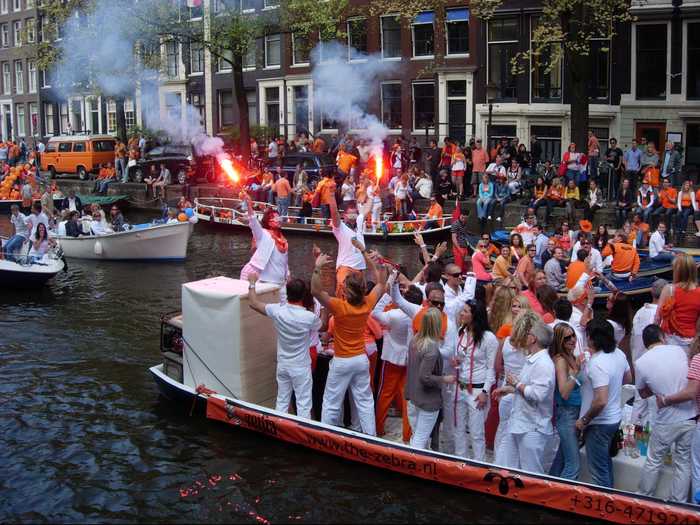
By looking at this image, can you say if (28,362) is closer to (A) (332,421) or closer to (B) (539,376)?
(A) (332,421)

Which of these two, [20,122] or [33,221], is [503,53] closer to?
[33,221]

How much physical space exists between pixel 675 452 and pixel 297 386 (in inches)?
154

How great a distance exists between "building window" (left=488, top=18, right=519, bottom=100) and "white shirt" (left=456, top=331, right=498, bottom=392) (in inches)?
984

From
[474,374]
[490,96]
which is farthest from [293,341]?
[490,96]

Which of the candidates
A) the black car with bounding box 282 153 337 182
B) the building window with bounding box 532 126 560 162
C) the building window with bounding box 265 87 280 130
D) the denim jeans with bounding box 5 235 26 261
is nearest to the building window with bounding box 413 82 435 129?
the building window with bounding box 532 126 560 162

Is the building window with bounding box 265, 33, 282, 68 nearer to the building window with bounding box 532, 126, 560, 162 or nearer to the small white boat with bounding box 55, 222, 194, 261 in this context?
the building window with bounding box 532, 126, 560, 162

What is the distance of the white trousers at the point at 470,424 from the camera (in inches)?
349

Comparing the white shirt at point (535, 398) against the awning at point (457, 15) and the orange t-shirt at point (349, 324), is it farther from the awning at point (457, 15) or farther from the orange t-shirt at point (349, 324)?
the awning at point (457, 15)

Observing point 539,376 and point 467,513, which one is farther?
point 467,513

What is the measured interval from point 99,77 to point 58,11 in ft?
10.9

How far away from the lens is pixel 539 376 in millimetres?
7953

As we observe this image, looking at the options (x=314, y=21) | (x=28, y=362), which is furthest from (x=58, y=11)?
(x=28, y=362)

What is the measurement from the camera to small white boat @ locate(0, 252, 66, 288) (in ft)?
62.0

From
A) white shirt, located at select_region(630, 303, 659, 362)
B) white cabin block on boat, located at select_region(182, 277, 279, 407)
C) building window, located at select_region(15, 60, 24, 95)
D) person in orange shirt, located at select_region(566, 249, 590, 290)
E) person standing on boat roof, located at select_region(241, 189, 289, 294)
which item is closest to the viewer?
white cabin block on boat, located at select_region(182, 277, 279, 407)
